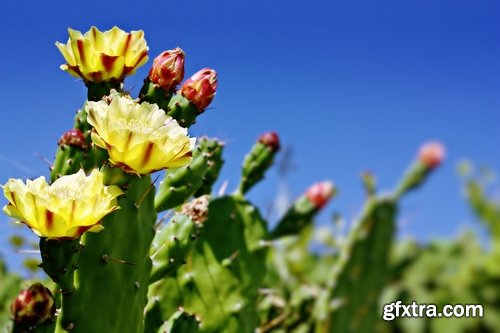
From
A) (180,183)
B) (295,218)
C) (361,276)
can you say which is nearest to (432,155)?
(361,276)

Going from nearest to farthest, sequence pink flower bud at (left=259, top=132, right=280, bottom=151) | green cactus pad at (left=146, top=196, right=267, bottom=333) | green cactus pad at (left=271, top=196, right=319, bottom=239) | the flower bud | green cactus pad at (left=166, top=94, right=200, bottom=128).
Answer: the flower bud, green cactus pad at (left=166, top=94, right=200, bottom=128), green cactus pad at (left=146, top=196, right=267, bottom=333), pink flower bud at (left=259, top=132, right=280, bottom=151), green cactus pad at (left=271, top=196, right=319, bottom=239)

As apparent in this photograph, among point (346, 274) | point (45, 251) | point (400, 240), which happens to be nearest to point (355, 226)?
point (346, 274)

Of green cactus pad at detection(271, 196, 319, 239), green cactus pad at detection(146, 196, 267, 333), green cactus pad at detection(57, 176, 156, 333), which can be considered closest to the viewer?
green cactus pad at detection(57, 176, 156, 333)

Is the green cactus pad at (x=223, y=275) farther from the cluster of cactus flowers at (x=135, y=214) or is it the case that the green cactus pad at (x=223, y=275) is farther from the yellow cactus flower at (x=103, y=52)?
the yellow cactus flower at (x=103, y=52)

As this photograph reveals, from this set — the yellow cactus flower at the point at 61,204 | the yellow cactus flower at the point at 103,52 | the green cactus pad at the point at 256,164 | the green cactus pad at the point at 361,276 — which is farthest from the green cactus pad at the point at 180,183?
the green cactus pad at the point at 361,276

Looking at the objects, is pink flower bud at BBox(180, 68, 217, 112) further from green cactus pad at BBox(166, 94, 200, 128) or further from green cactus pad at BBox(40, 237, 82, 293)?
green cactus pad at BBox(40, 237, 82, 293)

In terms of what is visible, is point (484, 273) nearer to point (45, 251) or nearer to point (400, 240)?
point (400, 240)

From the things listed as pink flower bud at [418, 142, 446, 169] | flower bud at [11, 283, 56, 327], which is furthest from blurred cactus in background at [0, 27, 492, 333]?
pink flower bud at [418, 142, 446, 169]
